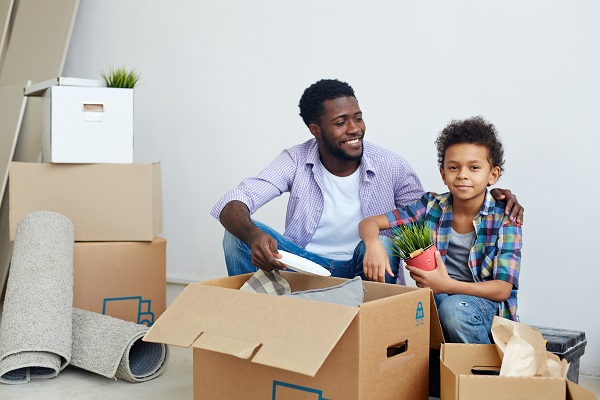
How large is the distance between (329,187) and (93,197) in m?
0.89

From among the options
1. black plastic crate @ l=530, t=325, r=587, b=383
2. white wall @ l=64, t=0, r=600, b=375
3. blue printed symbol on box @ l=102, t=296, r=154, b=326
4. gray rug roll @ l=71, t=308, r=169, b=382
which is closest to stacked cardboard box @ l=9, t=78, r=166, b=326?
blue printed symbol on box @ l=102, t=296, r=154, b=326

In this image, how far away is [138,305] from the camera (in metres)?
2.64

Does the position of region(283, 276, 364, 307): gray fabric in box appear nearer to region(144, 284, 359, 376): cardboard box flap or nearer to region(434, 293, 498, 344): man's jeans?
region(144, 284, 359, 376): cardboard box flap

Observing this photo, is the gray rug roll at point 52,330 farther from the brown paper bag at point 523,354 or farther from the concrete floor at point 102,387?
the brown paper bag at point 523,354

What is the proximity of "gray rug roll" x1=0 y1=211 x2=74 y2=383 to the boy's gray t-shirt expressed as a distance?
46.1 inches

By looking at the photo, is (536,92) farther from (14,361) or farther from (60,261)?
(14,361)

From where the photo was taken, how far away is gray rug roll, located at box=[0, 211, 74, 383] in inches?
82.8

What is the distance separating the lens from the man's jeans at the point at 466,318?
5.99 ft

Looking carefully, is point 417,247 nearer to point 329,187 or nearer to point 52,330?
point 329,187

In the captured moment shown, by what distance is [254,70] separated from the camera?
3062 mm

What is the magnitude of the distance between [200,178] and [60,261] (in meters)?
1.00

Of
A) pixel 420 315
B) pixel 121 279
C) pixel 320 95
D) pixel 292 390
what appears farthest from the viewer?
pixel 121 279

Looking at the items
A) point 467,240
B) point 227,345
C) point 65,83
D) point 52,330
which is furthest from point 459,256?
point 65,83

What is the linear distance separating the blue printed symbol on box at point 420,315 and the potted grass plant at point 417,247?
0.19m
